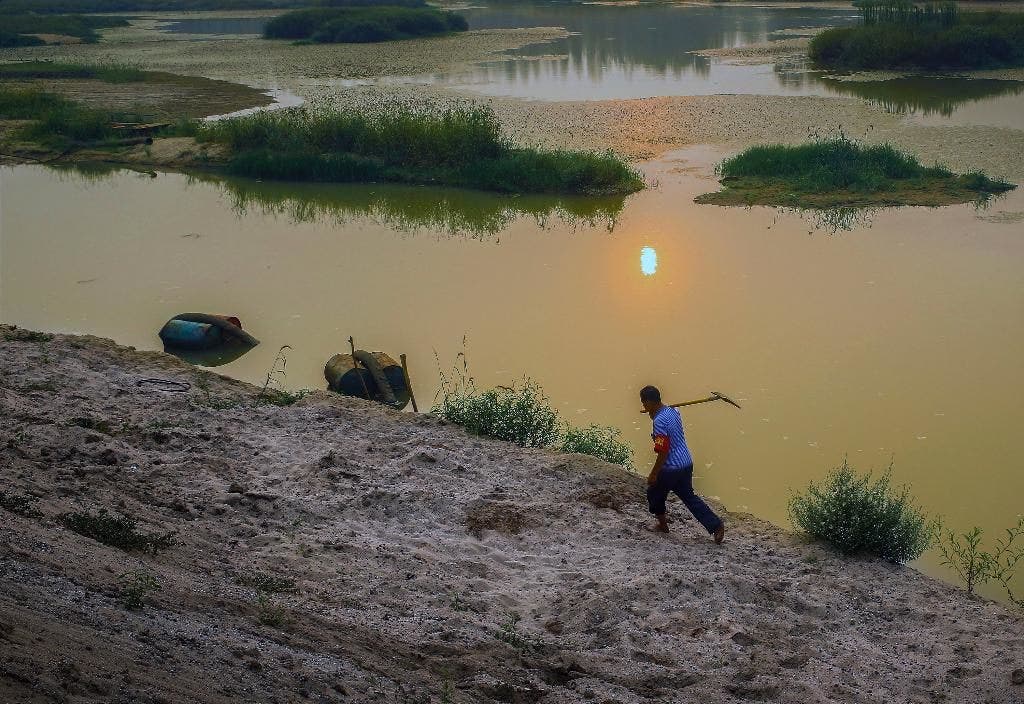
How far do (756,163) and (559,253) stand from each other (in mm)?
5504

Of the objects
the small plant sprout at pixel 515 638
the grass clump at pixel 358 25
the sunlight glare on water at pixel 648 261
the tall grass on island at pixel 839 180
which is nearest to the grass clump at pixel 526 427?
the small plant sprout at pixel 515 638

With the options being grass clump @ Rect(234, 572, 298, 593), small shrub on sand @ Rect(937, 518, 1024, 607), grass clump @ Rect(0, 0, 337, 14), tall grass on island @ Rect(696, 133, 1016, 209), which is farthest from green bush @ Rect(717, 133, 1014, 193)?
grass clump @ Rect(0, 0, 337, 14)

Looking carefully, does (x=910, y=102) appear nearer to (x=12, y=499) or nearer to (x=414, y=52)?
(x=414, y=52)

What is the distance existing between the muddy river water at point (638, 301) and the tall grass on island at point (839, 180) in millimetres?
541

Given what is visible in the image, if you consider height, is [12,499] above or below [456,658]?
above

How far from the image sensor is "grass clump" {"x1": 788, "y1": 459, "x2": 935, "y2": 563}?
671 cm

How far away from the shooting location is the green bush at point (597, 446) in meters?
8.36

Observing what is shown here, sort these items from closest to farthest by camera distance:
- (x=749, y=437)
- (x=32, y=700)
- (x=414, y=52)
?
(x=32, y=700) → (x=749, y=437) → (x=414, y=52)

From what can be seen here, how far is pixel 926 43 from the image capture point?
1168 inches

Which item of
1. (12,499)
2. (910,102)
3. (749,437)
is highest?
(910,102)

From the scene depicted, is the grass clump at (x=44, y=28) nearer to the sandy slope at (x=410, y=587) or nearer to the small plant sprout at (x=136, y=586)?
the sandy slope at (x=410, y=587)

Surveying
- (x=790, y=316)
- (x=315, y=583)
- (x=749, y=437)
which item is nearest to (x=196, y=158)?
(x=790, y=316)

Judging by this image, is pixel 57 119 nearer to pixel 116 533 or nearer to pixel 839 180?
pixel 839 180

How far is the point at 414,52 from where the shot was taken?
3916 cm
